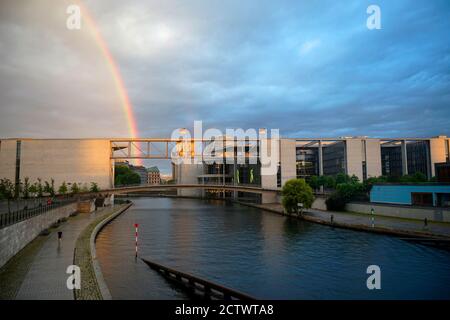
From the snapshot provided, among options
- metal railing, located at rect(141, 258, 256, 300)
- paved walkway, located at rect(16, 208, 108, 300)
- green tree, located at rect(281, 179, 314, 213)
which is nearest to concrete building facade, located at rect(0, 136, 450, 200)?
green tree, located at rect(281, 179, 314, 213)

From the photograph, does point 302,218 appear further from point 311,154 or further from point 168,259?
point 311,154

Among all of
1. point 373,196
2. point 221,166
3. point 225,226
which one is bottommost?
point 225,226

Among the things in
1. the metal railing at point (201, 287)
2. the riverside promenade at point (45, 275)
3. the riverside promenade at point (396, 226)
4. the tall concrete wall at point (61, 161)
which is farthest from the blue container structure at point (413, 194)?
the tall concrete wall at point (61, 161)

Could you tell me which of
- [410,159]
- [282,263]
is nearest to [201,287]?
[282,263]

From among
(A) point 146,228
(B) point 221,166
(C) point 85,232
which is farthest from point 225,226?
(B) point 221,166

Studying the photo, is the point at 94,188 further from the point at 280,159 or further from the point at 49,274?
the point at 49,274

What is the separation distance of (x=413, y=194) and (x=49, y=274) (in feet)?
168

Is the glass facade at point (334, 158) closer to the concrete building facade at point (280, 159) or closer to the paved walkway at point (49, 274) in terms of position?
the concrete building facade at point (280, 159)

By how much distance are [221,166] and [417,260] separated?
388 ft

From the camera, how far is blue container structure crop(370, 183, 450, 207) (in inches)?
1930

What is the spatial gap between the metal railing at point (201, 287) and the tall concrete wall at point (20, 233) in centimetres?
1031

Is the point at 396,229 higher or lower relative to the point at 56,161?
lower
